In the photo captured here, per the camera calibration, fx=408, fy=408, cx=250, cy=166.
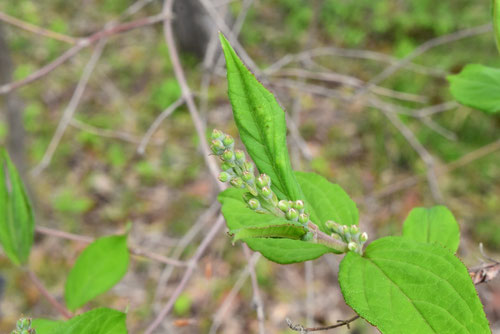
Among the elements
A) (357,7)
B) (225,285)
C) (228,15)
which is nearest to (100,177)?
(225,285)

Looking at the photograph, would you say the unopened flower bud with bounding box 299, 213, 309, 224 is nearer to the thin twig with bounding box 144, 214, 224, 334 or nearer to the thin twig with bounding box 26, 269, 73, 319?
the thin twig with bounding box 144, 214, 224, 334

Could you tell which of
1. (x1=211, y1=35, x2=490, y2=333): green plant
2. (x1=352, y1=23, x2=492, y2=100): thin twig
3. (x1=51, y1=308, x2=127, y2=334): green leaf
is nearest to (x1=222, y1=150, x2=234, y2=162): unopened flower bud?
(x1=211, y1=35, x2=490, y2=333): green plant

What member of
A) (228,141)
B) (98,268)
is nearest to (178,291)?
(98,268)

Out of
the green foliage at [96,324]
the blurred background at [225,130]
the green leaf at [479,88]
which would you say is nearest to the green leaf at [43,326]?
the green foliage at [96,324]

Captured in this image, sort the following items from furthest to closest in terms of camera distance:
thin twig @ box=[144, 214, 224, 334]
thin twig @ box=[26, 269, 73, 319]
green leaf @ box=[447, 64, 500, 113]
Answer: thin twig @ box=[26, 269, 73, 319] → thin twig @ box=[144, 214, 224, 334] → green leaf @ box=[447, 64, 500, 113]

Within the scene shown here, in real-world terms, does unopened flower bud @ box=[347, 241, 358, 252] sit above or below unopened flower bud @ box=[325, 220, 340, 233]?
below

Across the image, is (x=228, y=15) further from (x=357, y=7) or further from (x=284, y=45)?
(x=357, y=7)
